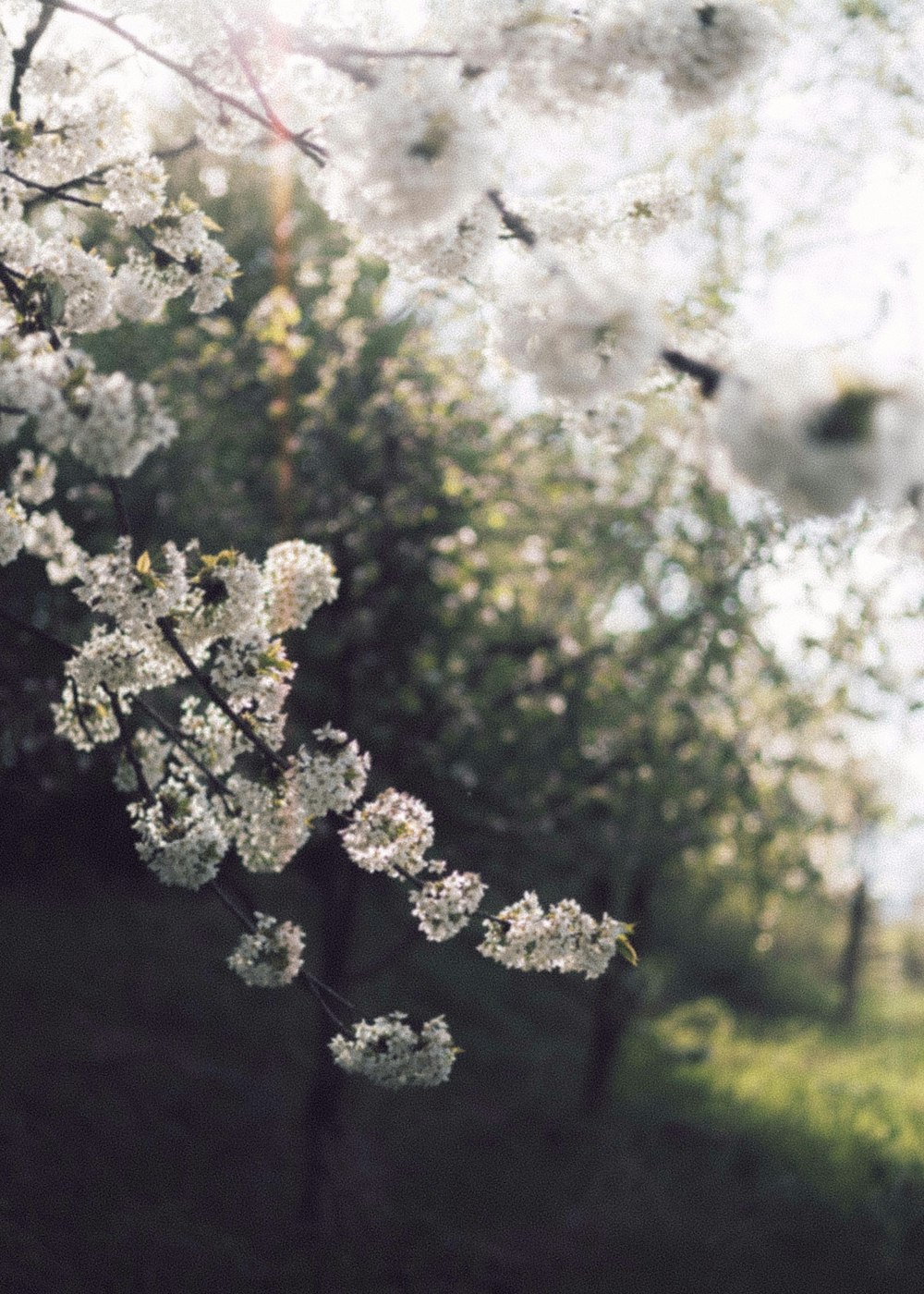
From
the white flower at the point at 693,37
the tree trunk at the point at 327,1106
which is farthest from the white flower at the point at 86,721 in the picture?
the tree trunk at the point at 327,1106

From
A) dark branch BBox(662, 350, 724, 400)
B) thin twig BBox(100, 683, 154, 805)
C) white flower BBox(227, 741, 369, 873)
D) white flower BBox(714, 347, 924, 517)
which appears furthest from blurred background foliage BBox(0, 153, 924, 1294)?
white flower BBox(714, 347, 924, 517)

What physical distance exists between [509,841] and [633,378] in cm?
498

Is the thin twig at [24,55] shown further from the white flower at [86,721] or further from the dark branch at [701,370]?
the dark branch at [701,370]

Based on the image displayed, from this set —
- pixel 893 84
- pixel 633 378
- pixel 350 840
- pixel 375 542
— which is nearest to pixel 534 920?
pixel 350 840

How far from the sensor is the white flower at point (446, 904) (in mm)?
2889

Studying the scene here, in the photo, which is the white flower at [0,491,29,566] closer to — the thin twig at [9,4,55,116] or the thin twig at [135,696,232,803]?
the thin twig at [135,696,232,803]

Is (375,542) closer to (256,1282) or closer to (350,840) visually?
(350,840)

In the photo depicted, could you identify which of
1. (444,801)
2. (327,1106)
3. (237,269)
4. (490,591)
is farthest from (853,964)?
(237,269)

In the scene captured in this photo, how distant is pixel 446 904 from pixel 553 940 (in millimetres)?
315

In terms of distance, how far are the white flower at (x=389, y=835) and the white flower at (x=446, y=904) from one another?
79 mm

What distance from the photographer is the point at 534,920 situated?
9.66 ft

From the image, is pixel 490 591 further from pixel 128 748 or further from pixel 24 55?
pixel 24 55

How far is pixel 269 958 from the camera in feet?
9.95

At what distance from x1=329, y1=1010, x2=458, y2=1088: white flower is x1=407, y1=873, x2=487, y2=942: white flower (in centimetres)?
25
